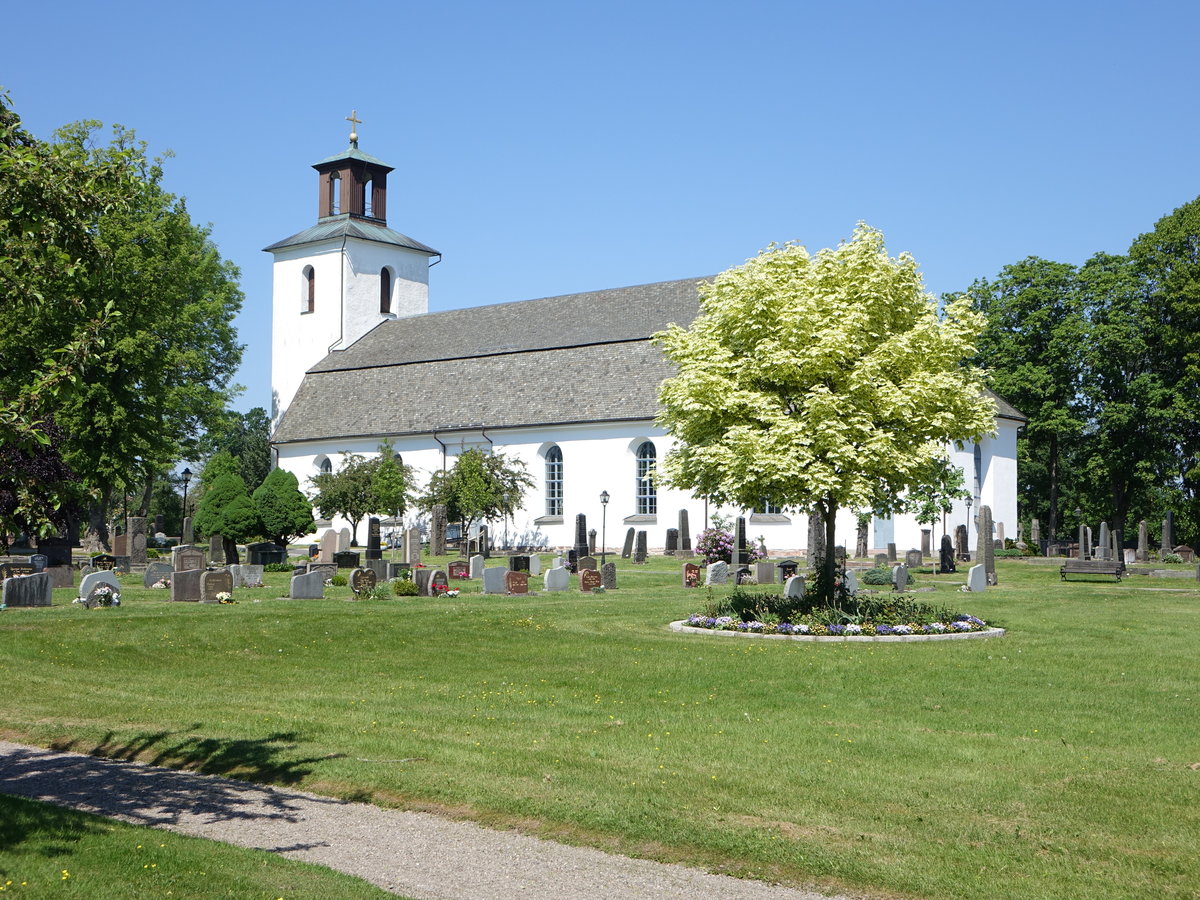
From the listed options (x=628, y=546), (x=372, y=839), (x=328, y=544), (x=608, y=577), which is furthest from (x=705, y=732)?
(x=328, y=544)

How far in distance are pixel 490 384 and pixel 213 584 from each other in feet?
101

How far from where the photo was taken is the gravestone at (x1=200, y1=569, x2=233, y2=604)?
975 inches

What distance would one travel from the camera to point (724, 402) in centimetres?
1914

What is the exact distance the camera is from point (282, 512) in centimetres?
3741

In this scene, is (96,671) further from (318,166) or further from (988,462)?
(318,166)

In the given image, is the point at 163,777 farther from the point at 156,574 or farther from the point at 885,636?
the point at 156,574

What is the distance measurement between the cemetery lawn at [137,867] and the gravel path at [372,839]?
10.9 inches

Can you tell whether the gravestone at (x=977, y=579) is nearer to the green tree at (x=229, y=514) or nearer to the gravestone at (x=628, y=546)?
the gravestone at (x=628, y=546)

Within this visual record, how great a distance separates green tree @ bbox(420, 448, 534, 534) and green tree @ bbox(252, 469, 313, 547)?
11.4 m

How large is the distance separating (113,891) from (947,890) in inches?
175

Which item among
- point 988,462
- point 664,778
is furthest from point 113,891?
point 988,462

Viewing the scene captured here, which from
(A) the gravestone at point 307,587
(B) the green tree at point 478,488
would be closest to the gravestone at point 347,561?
(A) the gravestone at point 307,587

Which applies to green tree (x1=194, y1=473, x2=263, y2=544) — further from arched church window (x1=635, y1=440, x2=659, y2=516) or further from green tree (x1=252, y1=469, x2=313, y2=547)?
arched church window (x1=635, y1=440, x2=659, y2=516)

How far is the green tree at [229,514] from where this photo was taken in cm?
3659
